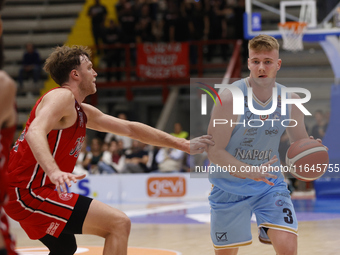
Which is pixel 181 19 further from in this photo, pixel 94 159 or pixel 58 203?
pixel 58 203

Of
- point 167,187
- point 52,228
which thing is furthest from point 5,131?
A: point 167,187

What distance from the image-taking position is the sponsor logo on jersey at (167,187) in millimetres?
12844

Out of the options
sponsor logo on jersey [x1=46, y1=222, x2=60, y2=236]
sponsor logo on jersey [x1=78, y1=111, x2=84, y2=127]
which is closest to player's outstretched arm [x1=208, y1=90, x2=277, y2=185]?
sponsor logo on jersey [x1=78, y1=111, x2=84, y2=127]

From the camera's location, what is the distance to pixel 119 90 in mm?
20094

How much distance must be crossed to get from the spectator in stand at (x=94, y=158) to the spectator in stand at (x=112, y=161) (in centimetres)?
18

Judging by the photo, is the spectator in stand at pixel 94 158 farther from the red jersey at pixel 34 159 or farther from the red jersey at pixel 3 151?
the red jersey at pixel 3 151

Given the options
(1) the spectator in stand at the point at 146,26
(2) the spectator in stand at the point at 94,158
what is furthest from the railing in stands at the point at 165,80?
(2) the spectator in stand at the point at 94,158

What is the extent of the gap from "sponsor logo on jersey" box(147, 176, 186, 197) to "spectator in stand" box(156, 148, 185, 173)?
48cm

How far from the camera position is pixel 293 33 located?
40.4ft

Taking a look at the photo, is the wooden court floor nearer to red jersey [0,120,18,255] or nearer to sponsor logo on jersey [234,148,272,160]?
sponsor logo on jersey [234,148,272,160]

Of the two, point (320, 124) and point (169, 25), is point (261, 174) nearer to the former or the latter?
point (320, 124)

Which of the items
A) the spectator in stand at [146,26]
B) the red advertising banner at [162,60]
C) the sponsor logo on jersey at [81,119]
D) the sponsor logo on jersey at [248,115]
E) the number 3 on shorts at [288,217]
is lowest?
the red advertising banner at [162,60]

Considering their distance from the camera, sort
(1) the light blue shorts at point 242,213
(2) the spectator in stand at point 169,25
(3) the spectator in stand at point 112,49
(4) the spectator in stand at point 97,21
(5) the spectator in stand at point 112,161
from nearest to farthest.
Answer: (1) the light blue shorts at point 242,213 → (5) the spectator in stand at point 112,161 → (2) the spectator in stand at point 169,25 → (3) the spectator in stand at point 112,49 → (4) the spectator in stand at point 97,21

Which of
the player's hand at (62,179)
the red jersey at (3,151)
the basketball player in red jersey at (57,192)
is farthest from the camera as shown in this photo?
the basketball player in red jersey at (57,192)
